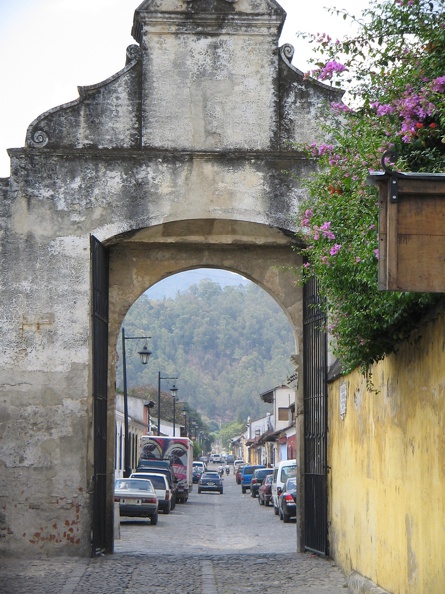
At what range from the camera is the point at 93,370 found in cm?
1416

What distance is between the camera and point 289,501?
2467cm

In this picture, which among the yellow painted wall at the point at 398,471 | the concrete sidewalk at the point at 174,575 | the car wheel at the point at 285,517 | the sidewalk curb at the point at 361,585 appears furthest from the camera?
the car wheel at the point at 285,517

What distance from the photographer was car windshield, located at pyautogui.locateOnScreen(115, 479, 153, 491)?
24672 mm

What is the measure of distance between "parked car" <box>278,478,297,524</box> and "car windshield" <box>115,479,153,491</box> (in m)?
3.34

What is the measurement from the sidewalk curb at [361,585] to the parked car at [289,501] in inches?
530

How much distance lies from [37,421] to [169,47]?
5664 mm

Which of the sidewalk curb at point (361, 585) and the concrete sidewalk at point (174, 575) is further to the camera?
the concrete sidewalk at point (174, 575)

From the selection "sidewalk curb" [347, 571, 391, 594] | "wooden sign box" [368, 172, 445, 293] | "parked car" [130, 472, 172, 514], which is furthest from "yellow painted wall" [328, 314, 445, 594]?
"parked car" [130, 472, 172, 514]

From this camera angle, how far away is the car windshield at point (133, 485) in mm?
24672

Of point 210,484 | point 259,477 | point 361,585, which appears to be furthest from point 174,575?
point 210,484

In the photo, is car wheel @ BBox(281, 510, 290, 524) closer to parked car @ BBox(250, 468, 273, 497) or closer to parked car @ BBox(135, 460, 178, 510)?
parked car @ BBox(135, 460, 178, 510)

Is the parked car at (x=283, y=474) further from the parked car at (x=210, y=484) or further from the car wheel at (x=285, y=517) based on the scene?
the parked car at (x=210, y=484)

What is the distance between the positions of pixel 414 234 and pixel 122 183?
349 inches

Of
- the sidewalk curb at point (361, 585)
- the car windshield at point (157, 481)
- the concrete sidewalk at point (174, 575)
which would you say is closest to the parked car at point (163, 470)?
the car windshield at point (157, 481)
